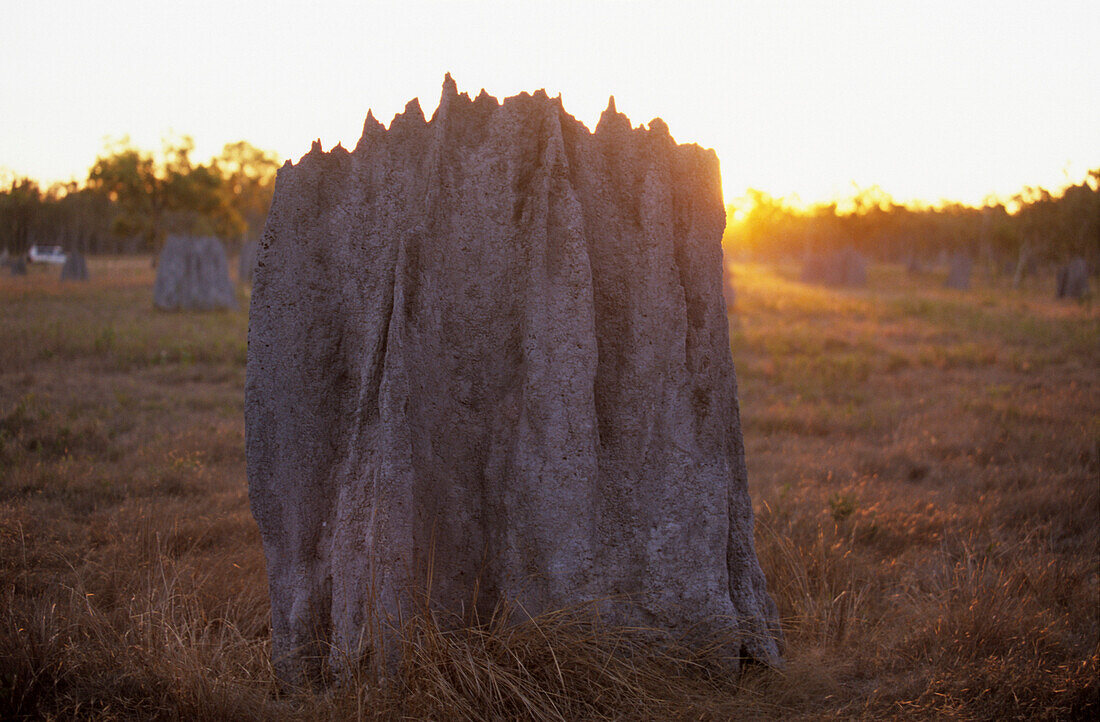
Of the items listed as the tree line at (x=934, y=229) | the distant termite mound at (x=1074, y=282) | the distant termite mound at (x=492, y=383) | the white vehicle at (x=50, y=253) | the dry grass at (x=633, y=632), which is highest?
the tree line at (x=934, y=229)

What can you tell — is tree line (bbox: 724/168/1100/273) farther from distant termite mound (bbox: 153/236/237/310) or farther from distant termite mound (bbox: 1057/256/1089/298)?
distant termite mound (bbox: 153/236/237/310)

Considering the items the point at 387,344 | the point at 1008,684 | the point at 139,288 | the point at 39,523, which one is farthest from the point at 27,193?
the point at 1008,684

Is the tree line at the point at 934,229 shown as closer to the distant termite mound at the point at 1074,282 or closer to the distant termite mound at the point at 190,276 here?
the distant termite mound at the point at 1074,282

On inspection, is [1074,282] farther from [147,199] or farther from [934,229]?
[147,199]

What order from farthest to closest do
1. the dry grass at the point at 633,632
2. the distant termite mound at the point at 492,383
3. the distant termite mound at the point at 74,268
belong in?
1. the distant termite mound at the point at 74,268
2. the distant termite mound at the point at 492,383
3. the dry grass at the point at 633,632

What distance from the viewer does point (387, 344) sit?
108 inches

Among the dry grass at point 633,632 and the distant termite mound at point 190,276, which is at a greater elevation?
the distant termite mound at point 190,276

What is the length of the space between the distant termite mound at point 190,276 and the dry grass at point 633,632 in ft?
22.4

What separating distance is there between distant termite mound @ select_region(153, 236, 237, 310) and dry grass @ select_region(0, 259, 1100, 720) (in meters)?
6.82

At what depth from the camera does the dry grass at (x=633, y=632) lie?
253 cm

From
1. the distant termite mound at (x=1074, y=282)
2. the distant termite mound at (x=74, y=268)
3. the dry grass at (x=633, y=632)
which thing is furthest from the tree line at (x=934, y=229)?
the distant termite mound at (x=74, y=268)

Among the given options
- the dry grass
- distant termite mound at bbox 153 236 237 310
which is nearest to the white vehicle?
distant termite mound at bbox 153 236 237 310

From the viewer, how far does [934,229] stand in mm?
49969

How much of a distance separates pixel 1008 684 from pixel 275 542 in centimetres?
298
